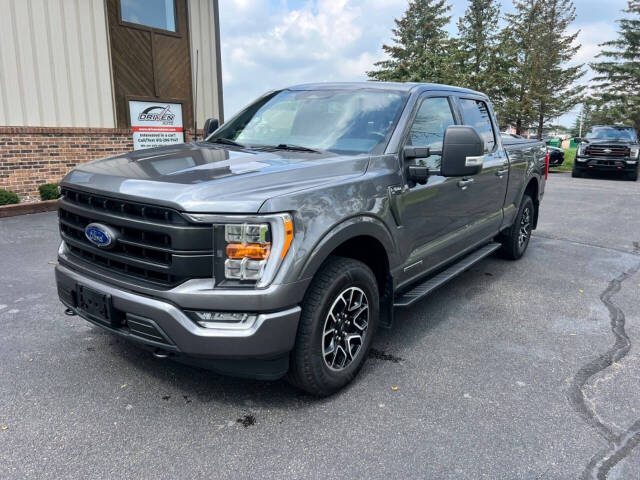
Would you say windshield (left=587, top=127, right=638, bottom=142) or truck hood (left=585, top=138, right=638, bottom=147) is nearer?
truck hood (left=585, top=138, right=638, bottom=147)

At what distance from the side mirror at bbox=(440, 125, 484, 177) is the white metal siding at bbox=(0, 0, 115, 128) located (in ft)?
30.2

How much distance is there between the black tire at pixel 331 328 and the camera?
265 centimetres

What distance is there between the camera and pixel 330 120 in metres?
3.64

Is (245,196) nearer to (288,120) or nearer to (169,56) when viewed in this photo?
(288,120)

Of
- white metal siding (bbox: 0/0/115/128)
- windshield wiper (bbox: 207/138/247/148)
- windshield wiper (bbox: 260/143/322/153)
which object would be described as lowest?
windshield wiper (bbox: 260/143/322/153)

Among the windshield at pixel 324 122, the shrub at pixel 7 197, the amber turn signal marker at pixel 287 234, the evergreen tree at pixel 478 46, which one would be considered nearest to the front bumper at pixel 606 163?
the evergreen tree at pixel 478 46

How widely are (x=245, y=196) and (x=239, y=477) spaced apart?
1288mm

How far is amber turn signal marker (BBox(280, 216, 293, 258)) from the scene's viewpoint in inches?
95.4

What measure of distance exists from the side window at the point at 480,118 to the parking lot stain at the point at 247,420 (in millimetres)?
3096

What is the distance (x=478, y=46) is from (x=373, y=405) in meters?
31.5

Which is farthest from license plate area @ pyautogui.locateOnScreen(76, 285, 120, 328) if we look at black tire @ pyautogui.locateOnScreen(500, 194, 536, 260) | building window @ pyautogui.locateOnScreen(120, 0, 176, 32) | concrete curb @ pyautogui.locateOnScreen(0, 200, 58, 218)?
building window @ pyautogui.locateOnScreen(120, 0, 176, 32)

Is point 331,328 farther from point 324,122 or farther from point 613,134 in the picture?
point 613,134

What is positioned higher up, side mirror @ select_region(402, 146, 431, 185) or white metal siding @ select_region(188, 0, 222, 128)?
white metal siding @ select_region(188, 0, 222, 128)

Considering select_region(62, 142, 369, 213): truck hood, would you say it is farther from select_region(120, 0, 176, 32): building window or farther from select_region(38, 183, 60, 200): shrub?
select_region(120, 0, 176, 32): building window
